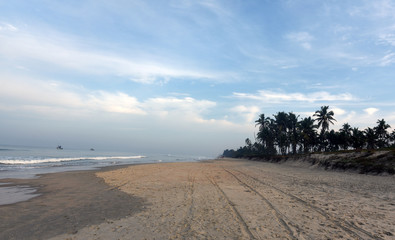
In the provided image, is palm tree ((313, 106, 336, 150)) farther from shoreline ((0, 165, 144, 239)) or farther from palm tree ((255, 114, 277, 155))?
shoreline ((0, 165, 144, 239))

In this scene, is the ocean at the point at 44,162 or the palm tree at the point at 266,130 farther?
the palm tree at the point at 266,130

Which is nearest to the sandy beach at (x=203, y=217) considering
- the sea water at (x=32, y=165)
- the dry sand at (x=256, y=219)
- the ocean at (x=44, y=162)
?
the dry sand at (x=256, y=219)

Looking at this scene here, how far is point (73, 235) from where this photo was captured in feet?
18.5

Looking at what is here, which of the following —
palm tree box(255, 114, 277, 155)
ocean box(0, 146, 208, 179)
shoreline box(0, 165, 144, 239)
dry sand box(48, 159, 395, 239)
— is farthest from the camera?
palm tree box(255, 114, 277, 155)

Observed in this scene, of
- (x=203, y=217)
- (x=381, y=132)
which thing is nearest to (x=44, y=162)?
(x=203, y=217)

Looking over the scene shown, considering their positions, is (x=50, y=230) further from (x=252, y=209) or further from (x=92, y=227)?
(x=252, y=209)

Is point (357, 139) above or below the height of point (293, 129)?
below

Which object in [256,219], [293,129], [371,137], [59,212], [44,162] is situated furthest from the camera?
[293,129]

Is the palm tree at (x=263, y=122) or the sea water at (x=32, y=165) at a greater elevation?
the palm tree at (x=263, y=122)

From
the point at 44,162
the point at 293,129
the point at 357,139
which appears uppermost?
the point at 293,129

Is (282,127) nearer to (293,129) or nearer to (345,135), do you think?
(293,129)

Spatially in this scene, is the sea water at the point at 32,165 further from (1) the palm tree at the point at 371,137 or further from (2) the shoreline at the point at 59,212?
(1) the palm tree at the point at 371,137

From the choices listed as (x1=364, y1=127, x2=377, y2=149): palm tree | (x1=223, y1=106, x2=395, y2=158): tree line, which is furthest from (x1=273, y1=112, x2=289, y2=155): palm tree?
(x1=364, y1=127, x2=377, y2=149): palm tree

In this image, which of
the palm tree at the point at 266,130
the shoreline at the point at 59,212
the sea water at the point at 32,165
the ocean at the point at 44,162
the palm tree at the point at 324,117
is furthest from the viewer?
the palm tree at the point at 266,130
